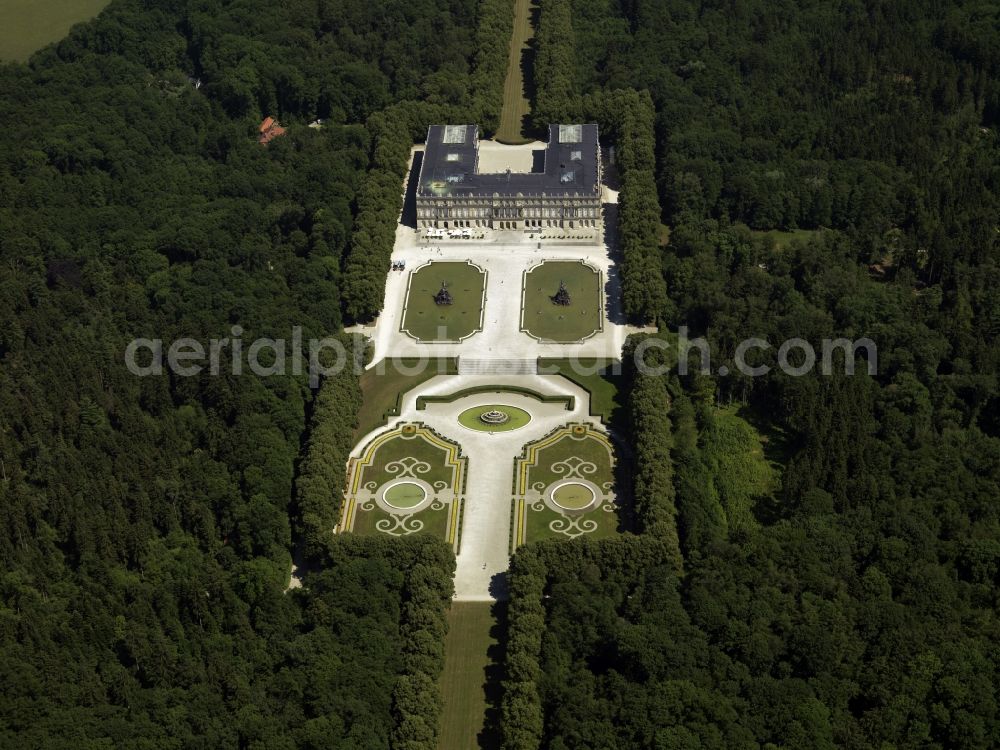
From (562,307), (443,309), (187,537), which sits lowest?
(187,537)

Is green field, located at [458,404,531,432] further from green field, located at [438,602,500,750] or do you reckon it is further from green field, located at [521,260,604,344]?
green field, located at [438,602,500,750]

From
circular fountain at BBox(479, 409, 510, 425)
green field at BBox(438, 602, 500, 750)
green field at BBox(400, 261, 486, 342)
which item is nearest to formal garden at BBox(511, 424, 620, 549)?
circular fountain at BBox(479, 409, 510, 425)

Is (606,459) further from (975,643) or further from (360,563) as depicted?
(975,643)

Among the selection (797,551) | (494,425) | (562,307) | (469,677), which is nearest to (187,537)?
(469,677)

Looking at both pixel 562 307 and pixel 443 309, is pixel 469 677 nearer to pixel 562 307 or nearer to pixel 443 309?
pixel 443 309

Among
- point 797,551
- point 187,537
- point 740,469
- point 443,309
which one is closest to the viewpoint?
point 797,551

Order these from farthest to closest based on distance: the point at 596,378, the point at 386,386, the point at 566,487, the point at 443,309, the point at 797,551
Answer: the point at 443,309
the point at 386,386
the point at 596,378
the point at 566,487
the point at 797,551

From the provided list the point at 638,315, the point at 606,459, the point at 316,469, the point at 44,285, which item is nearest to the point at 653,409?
the point at 606,459
